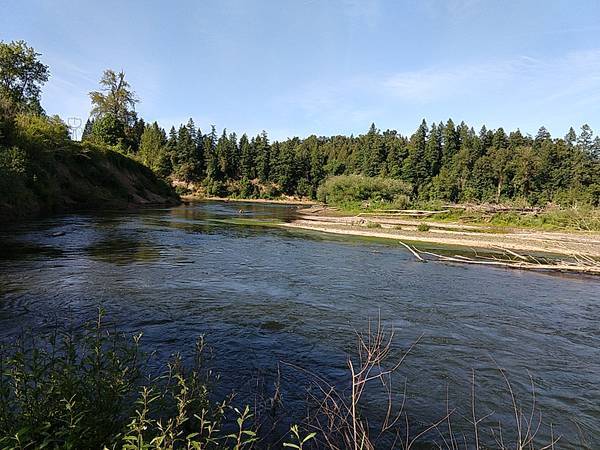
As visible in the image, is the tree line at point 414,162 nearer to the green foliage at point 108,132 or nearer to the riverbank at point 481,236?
the green foliage at point 108,132

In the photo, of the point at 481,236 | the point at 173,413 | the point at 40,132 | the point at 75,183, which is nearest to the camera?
the point at 173,413

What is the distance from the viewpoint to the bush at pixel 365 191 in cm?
6194

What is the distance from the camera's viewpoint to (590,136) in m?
89.2

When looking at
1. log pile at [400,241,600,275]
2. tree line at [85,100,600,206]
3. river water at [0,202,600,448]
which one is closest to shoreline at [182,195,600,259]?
log pile at [400,241,600,275]

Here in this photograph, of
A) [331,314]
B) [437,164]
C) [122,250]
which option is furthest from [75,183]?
[437,164]

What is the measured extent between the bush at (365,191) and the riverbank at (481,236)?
18480 millimetres

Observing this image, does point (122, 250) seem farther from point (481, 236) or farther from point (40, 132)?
point (40, 132)

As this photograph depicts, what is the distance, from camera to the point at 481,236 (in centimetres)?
3150

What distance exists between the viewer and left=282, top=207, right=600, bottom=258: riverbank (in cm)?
2705

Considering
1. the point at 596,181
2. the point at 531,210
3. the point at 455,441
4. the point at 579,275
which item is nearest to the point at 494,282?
the point at 579,275

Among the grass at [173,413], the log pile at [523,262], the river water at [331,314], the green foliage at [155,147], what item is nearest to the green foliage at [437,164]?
the green foliage at [155,147]

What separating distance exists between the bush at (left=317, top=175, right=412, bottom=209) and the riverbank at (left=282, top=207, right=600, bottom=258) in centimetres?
1848

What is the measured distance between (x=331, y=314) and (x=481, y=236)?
2366cm

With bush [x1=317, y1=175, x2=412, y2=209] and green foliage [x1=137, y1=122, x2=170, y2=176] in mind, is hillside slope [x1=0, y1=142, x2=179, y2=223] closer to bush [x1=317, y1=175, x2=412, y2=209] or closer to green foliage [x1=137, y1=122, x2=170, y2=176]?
bush [x1=317, y1=175, x2=412, y2=209]
